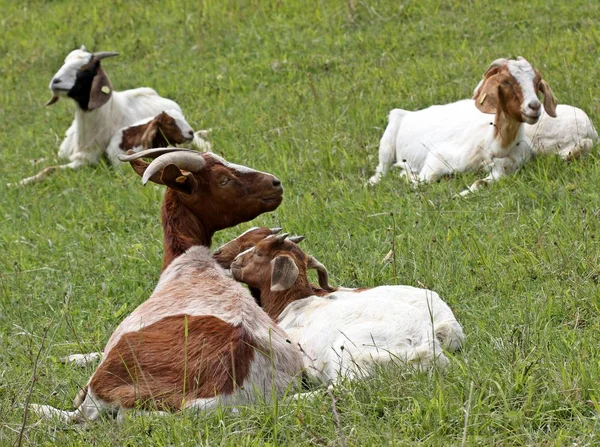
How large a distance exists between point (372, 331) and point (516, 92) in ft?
12.3

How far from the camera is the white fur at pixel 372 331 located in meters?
5.02

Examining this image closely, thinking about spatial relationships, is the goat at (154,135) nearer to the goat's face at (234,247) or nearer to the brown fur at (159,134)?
the brown fur at (159,134)

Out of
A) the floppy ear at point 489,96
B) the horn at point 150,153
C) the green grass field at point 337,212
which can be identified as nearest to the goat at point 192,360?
the green grass field at point 337,212

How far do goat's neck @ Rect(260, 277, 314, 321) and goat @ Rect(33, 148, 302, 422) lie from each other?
14.5 inches

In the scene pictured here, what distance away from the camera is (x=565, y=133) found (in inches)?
334

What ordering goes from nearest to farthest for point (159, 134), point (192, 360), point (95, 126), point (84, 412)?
point (192, 360) < point (84, 412) < point (159, 134) < point (95, 126)

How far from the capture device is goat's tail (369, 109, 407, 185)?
31.1 feet

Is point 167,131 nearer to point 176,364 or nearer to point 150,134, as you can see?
point 150,134

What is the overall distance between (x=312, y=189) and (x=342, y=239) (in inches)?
49.1

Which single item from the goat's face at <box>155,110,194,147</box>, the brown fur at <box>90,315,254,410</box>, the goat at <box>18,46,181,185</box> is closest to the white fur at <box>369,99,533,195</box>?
the goat's face at <box>155,110,194,147</box>

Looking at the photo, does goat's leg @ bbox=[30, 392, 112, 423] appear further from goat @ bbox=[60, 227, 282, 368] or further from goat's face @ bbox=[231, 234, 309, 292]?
goat's face @ bbox=[231, 234, 309, 292]

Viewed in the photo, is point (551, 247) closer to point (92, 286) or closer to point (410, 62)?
point (92, 286)

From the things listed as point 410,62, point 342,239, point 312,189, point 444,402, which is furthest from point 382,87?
point 444,402

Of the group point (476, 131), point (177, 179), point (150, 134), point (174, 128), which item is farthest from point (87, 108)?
point (177, 179)
